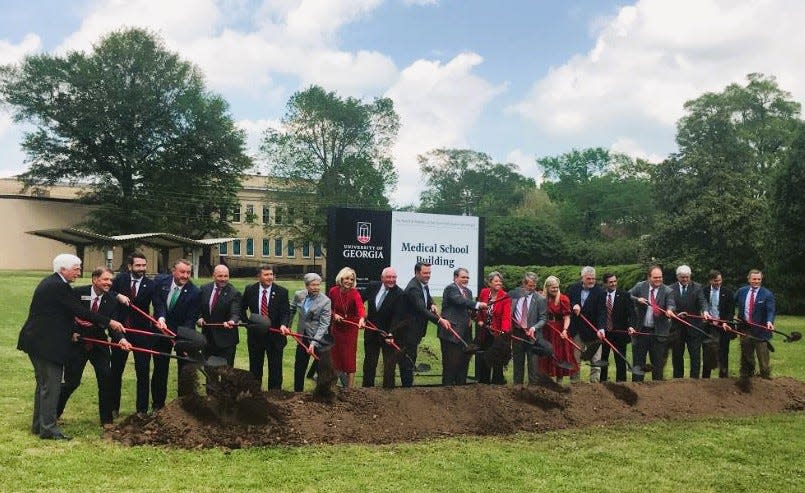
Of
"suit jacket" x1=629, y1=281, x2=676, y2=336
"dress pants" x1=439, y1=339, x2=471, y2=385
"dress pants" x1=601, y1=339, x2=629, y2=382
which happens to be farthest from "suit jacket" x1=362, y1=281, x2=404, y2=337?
"suit jacket" x1=629, y1=281, x2=676, y2=336

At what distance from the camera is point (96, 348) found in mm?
8250

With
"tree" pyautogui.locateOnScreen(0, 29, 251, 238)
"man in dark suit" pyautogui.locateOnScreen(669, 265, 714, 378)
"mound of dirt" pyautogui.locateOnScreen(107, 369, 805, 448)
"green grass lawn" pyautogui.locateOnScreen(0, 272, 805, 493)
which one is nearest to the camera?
"green grass lawn" pyautogui.locateOnScreen(0, 272, 805, 493)

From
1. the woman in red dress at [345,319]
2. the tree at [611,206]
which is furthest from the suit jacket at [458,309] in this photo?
the tree at [611,206]

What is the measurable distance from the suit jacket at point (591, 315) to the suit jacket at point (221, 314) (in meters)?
4.93

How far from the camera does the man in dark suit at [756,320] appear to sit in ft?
36.1

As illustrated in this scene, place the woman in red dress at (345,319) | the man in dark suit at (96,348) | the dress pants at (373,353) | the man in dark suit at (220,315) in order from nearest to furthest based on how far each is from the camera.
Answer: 1. the man in dark suit at (96,348)
2. the man in dark suit at (220,315)
3. the woman in red dress at (345,319)
4. the dress pants at (373,353)

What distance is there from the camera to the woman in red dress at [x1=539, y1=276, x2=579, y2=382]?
35.2 ft

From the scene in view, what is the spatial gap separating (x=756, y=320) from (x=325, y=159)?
1934 inches

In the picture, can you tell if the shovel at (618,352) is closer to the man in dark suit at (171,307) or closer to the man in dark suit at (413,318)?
the man in dark suit at (413,318)

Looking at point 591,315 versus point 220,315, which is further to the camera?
point 591,315

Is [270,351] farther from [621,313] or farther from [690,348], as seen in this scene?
[690,348]

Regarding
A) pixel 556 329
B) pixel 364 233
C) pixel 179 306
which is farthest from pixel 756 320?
pixel 179 306

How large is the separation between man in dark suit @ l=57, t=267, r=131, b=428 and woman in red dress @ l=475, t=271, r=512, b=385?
4.86 m

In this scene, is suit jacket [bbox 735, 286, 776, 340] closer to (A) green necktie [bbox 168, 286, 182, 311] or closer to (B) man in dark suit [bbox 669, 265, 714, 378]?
(B) man in dark suit [bbox 669, 265, 714, 378]
